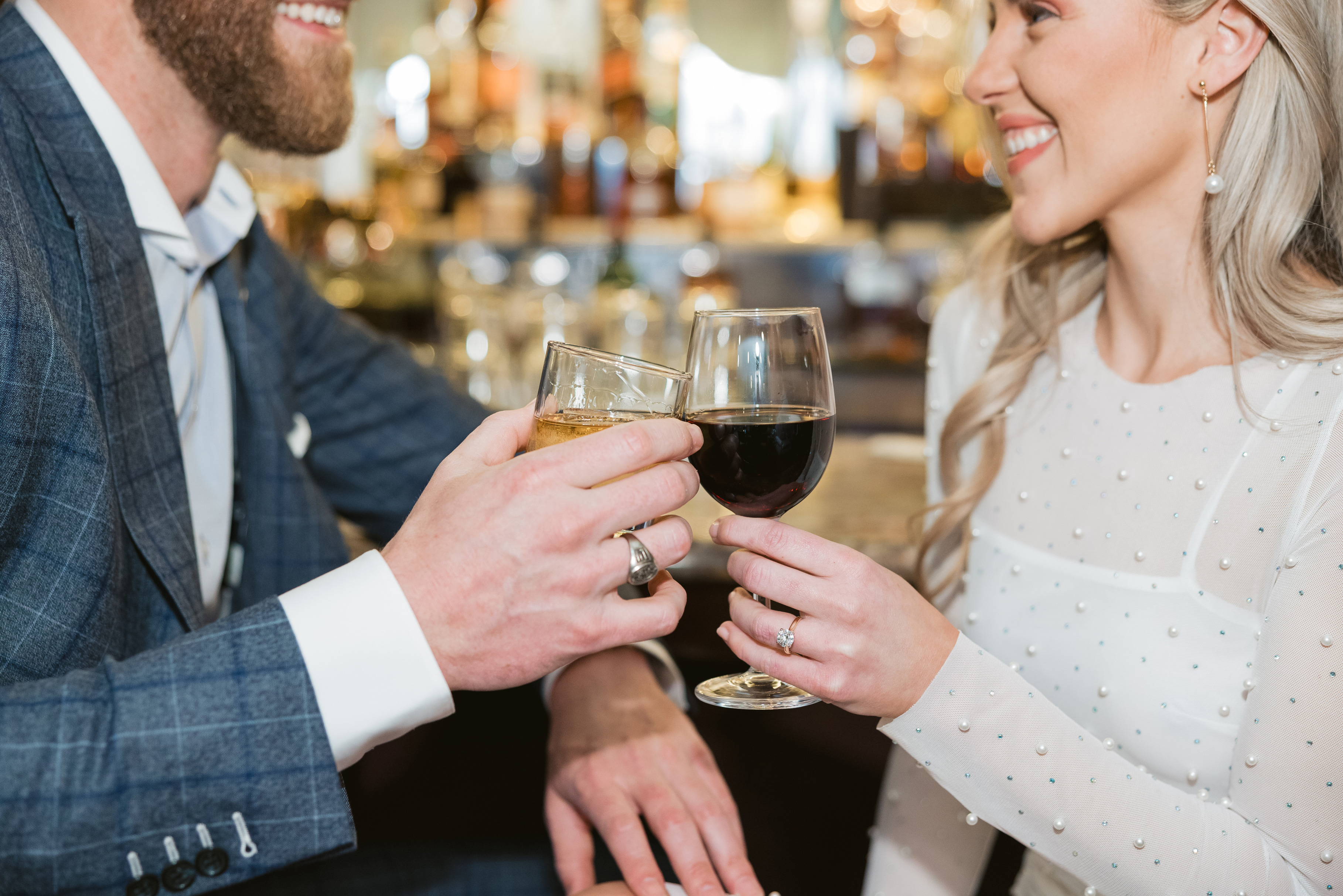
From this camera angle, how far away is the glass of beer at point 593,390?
0.85m

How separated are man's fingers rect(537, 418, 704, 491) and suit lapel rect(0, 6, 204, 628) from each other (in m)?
0.54

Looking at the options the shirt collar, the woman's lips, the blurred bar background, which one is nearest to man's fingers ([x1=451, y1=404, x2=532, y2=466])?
the shirt collar

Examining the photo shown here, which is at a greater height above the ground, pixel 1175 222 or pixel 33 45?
pixel 33 45

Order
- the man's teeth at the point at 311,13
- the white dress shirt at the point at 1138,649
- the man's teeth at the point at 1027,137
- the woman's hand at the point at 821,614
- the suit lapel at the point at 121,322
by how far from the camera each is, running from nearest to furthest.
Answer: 1. the woman's hand at the point at 821,614
2. the white dress shirt at the point at 1138,649
3. the suit lapel at the point at 121,322
4. the man's teeth at the point at 1027,137
5. the man's teeth at the point at 311,13

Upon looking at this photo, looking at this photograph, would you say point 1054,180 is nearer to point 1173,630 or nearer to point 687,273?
point 1173,630

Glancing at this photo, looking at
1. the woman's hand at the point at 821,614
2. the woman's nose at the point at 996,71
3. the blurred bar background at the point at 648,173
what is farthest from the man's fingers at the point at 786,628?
the blurred bar background at the point at 648,173

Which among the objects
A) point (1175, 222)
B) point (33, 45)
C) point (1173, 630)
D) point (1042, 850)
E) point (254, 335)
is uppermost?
point (33, 45)

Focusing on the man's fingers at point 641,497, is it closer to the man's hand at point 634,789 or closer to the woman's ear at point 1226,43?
the man's hand at point 634,789

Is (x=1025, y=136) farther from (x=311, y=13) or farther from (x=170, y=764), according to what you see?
(x=170, y=764)

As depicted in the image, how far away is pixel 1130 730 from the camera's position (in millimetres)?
1135

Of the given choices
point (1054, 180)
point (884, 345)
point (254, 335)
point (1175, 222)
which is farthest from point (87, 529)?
point (884, 345)

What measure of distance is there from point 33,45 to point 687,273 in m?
2.82

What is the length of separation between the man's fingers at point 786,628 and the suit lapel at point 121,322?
610mm

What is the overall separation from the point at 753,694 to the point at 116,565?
2.02 feet
